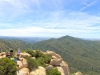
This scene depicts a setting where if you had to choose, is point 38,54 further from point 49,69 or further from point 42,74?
point 42,74

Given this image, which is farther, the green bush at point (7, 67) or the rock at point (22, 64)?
the rock at point (22, 64)

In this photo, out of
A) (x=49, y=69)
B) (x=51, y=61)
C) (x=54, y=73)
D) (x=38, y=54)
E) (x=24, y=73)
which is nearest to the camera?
(x=24, y=73)

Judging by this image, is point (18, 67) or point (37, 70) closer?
point (18, 67)

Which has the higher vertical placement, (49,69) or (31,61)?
(31,61)

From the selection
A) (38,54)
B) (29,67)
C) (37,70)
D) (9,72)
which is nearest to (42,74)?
(37,70)

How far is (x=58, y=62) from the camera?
4584 centimetres

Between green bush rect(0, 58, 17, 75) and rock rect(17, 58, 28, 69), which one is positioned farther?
rock rect(17, 58, 28, 69)

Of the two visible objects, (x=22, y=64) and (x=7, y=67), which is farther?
(x=22, y=64)

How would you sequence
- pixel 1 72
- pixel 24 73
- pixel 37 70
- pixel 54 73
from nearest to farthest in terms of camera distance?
pixel 1 72 < pixel 24 73 < pixel 37 70 < pixel 54 73

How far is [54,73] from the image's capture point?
3562cm

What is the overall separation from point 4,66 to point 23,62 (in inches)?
225

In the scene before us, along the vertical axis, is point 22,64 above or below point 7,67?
below

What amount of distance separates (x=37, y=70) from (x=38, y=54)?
1642 centimetres

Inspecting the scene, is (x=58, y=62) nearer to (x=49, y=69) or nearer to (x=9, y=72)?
(x=49, y=69)
